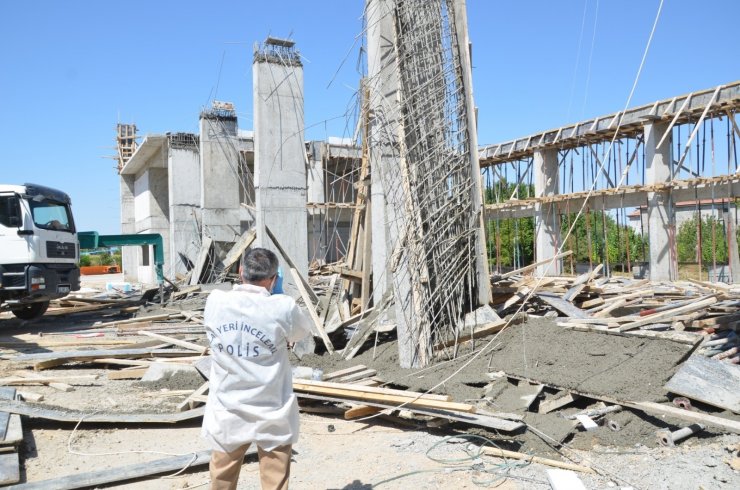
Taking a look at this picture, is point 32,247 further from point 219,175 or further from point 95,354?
point 219,175

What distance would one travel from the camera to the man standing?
3.08 m

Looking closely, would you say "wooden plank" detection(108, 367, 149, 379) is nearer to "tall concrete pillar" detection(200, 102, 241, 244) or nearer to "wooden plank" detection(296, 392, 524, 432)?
"wooden plank" detection(296, 392, 524, 432)

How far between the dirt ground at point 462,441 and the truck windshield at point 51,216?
278 inches

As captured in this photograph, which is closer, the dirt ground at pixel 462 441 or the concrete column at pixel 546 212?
the dirt ground at pixel 462 441

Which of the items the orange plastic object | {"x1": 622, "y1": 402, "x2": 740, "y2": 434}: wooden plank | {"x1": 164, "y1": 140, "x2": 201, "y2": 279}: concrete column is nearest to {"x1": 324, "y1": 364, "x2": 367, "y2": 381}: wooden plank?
{"x1": 622, "y1": 402, "x2": 740, "y2": 434}: wooden plank

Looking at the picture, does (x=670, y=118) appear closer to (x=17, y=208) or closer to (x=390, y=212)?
(x=390, y=212)

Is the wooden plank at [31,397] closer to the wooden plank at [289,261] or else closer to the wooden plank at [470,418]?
the wooden plank at [470,418]

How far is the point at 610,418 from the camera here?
16.4 ft

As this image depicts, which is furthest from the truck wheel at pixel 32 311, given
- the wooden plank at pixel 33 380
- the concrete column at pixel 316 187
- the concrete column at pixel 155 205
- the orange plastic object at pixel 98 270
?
the orange plastic object at pixel 98 270

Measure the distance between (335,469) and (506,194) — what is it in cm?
2847

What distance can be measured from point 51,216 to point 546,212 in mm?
16843

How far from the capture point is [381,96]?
22.9ft

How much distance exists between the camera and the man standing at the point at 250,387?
308cm

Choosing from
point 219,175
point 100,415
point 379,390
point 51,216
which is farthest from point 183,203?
point 379,390
